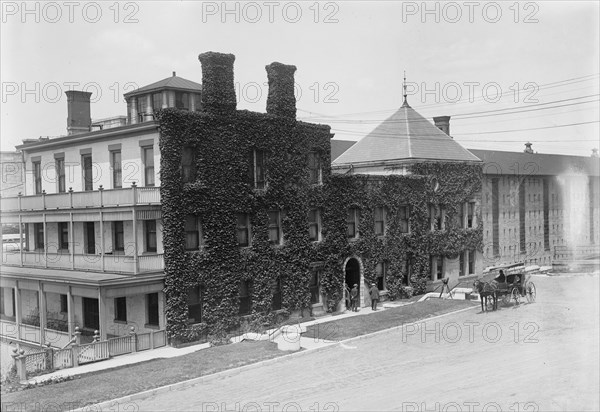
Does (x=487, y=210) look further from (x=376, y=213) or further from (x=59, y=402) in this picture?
(x=59, y=402)

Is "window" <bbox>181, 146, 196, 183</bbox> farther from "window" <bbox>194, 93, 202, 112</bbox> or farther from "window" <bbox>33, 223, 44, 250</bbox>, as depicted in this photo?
"window" <bbox>33, 223, 44, 250</bbox>

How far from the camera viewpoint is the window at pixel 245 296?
31.0 meters

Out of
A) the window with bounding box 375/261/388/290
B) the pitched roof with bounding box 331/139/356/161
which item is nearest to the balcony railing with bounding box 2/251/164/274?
the window with bounding box 375/261/388/290

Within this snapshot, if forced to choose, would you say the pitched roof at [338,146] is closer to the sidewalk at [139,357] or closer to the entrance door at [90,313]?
the sidewalk at [139,357]

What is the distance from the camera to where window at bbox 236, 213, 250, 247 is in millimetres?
31172

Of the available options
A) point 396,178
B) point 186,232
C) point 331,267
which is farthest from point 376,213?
point 186,232

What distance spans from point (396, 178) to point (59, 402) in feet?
87.4

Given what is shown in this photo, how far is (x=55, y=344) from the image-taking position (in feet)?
93.4

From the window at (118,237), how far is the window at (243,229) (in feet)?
17.6

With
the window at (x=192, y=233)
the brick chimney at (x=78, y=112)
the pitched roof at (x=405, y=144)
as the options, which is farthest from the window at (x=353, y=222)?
the brick chimney at (x=78, y=112)

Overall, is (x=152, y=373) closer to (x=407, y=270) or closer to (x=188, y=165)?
(x=188, y=165)

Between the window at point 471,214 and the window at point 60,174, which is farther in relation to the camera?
the window at point 471,214

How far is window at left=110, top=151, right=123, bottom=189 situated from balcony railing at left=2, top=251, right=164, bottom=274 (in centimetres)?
364

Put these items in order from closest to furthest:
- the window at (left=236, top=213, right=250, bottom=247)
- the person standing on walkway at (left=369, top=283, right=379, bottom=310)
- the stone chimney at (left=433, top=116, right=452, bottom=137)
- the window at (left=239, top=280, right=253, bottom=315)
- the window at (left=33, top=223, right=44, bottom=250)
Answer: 1. the window at (left=239, top=280, right=253, bottom=315)
2. the window at (left=236, top=213, right=250, bottom=247)
3. the window at (left=33, top=223, right=44, bottom=250)
4. the person standing on walkway at (left=369, top=283, right=379, bottom=310)
5. the stone chimney at (left=433, top=116, right=452, bottom=137)
